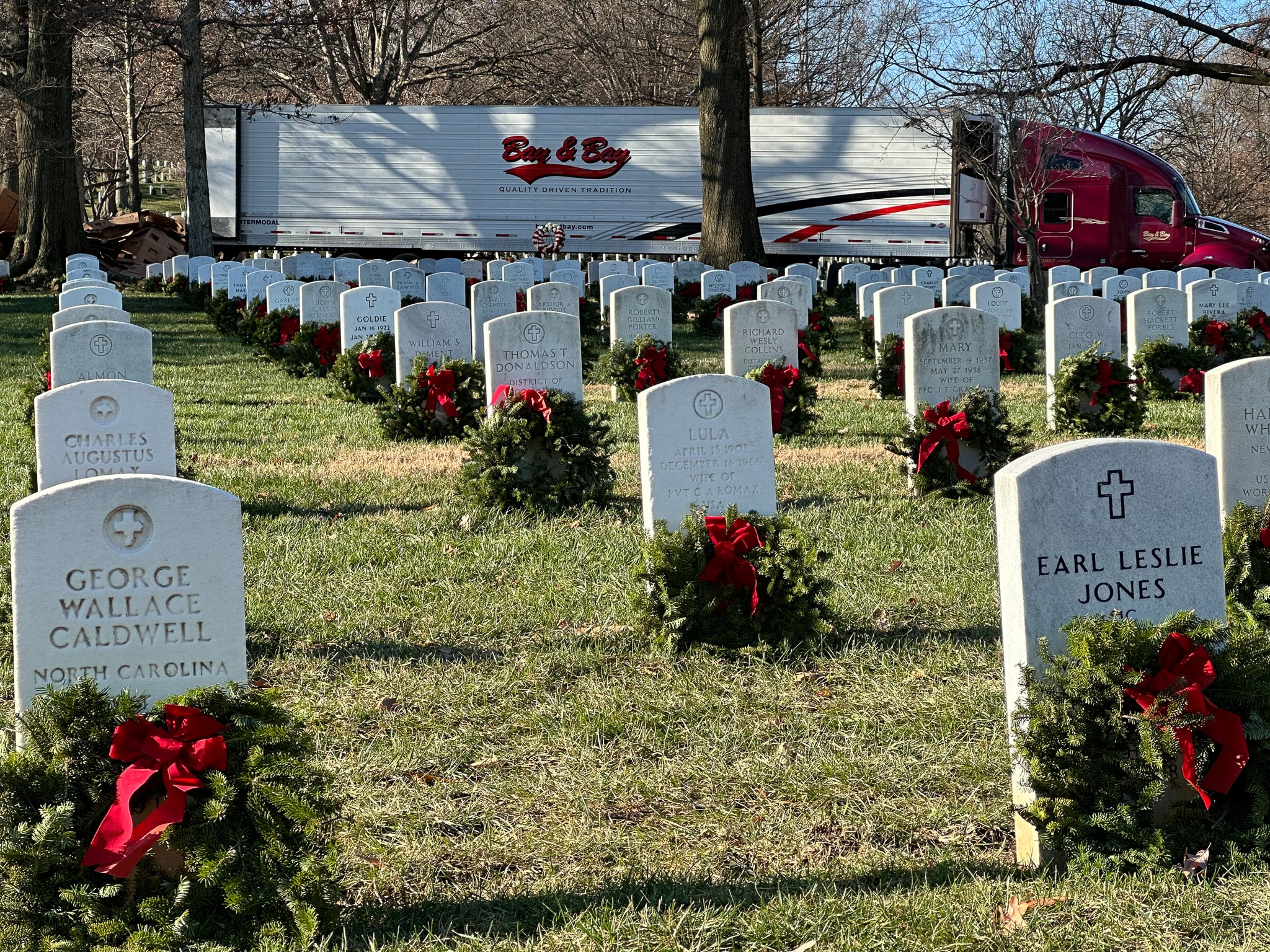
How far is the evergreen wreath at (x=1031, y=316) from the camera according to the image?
20.5 meters

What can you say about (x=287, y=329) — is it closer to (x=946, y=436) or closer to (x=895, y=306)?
(x=895, y=306)

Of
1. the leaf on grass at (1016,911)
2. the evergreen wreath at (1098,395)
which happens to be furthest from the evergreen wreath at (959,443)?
the leaf on grass at (1016,911)

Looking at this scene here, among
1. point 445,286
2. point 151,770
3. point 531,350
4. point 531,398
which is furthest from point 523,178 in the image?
point 151,770

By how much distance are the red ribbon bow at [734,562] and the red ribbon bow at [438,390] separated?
5301mm

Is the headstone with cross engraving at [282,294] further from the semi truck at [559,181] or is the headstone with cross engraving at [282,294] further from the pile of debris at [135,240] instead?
the pile of debris at [135,240]

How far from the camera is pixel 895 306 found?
14047mm

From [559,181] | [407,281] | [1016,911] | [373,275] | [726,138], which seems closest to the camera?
[1016,911]

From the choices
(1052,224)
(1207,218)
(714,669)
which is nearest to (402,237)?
(1052,224)

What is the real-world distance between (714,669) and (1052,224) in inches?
995

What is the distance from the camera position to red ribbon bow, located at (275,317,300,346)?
16.2m

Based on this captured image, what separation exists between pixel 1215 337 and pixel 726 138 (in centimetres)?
1139

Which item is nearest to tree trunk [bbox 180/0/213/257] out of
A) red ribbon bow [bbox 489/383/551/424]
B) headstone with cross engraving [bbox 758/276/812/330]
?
headstone with cross engraving [bbox 758/276/812/330]

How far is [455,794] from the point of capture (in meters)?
4.39

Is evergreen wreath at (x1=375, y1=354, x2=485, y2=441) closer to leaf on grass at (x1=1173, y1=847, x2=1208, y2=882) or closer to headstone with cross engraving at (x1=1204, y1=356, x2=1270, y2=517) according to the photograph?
headstone with cross engraving at (x1=1204, y1=356, x2=1270, y2=517)
